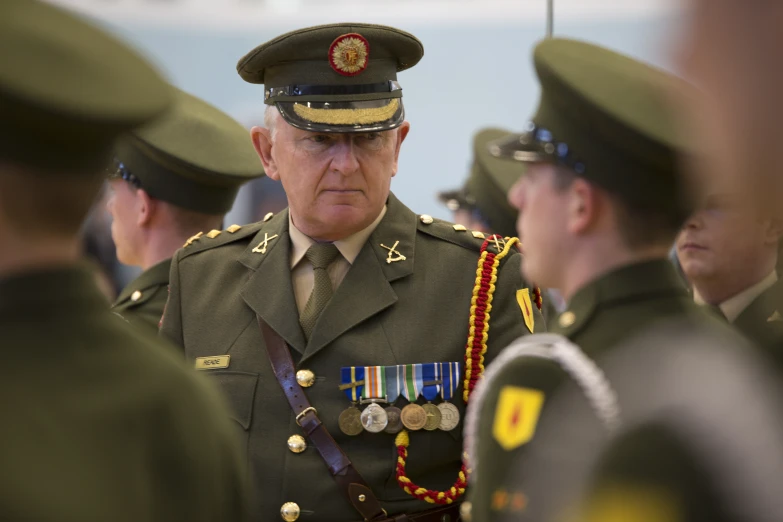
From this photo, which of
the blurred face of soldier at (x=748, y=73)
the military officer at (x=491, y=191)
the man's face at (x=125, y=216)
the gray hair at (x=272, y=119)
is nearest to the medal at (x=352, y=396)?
the gray hair at (x=272, y=119)

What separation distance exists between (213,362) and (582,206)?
1228 mm

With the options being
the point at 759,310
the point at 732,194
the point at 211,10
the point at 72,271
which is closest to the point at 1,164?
the point at 72,271

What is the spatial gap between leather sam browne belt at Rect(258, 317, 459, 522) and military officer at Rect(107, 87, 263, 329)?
834 millimetres

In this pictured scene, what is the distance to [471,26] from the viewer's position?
4730 mm

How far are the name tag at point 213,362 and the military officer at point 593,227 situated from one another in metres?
1.03

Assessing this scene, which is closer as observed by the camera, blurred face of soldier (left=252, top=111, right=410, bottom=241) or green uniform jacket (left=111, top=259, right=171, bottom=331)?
blurred face of soldier (left=252, top=111, right=410, bottom=241)

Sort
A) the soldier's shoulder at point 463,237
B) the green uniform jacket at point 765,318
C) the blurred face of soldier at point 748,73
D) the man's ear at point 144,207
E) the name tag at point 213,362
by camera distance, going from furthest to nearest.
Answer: the man's ear at point 144,207 → the soldier's shoulder at point 463,237 → the name tag at point 213,362 → the green uniform jacket at point 765,318 → the blurred face of soldier at point 748,73

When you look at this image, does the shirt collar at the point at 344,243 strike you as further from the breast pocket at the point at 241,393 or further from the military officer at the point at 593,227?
the military officer at the point at 593,227

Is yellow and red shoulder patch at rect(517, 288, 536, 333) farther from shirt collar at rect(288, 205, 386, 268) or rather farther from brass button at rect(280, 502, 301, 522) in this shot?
brass button at rect(280, 502, 301, 522)

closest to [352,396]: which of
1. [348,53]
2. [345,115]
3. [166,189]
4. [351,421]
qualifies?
[351,421]

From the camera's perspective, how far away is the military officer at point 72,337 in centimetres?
124

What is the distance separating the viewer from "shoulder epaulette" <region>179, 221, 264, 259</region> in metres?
2.89

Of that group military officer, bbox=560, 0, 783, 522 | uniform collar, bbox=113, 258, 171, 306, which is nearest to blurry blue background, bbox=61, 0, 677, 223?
uniform collar, bbox=113, 258, 171, 306

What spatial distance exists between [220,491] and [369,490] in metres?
1.07
